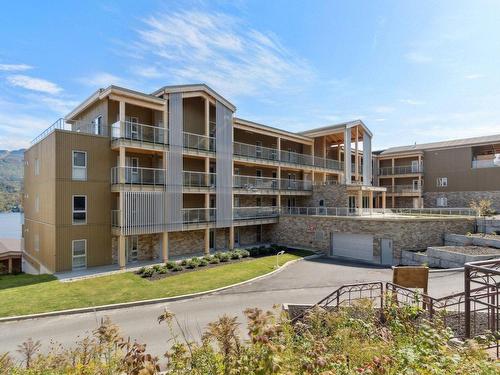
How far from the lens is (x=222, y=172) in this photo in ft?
84.1

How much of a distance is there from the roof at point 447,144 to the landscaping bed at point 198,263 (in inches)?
1242

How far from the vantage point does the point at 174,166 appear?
2222cm

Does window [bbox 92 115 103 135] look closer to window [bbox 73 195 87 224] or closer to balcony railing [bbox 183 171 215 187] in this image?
window [bbox 73 195 87 224]

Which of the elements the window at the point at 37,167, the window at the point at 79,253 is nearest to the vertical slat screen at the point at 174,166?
the window at the point at 79,253

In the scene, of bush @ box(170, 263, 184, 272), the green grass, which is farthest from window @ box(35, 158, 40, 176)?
bush @ box(170, 263, 184, 272)

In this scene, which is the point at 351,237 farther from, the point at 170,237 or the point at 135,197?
the point at 135,197

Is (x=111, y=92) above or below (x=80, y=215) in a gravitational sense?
above

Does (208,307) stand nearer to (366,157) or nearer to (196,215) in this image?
(196,215)

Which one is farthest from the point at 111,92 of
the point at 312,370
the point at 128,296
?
the point at 312,370

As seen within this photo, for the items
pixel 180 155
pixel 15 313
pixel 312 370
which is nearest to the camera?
pixel 312 370

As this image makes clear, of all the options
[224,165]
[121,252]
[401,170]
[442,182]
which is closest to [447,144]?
[442,182]

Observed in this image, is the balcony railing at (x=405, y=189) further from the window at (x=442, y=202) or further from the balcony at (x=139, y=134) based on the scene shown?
the balcony at (x=139, y=134)

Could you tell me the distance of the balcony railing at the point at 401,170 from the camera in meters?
43.6

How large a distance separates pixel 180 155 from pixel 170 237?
6796mm
